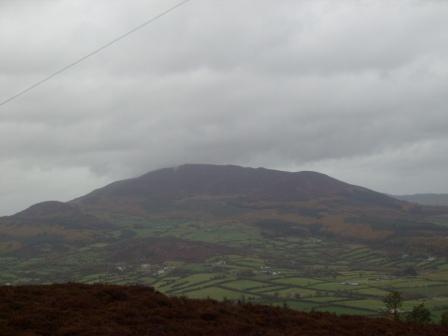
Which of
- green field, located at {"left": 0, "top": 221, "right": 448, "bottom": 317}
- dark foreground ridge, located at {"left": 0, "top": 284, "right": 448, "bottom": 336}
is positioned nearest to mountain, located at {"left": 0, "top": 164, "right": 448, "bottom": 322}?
green field, located at {"left": 0, "top": 221, "right": 448, "bottom": 317}

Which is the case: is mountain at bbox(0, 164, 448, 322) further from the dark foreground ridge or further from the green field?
the dark foreground ridge

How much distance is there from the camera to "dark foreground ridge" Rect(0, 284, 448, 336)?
59.2 ft

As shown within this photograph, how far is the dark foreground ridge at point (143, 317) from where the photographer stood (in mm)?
18047

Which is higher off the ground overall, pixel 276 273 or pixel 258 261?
pixel 258 261

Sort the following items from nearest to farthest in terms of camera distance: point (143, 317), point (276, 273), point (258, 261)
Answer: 1. point (143, 317)
2. point (276, 273)
3. point (258, 261)

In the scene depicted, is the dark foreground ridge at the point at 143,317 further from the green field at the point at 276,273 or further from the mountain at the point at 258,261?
the green field at the point at 276,273

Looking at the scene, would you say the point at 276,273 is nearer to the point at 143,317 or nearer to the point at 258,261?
the point at 258,261

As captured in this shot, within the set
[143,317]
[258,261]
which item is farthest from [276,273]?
[143,317]

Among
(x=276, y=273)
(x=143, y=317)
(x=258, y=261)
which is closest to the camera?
(x=143, y=317)

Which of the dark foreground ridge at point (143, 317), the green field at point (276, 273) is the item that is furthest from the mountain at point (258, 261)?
the dark foreground ridge at point (143, 317)

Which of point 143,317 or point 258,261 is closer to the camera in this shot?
point 143,317

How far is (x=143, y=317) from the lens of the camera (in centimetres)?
1986

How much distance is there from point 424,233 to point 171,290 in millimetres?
113233

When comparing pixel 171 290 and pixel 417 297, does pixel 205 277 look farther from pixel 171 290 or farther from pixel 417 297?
pixel 417 297
